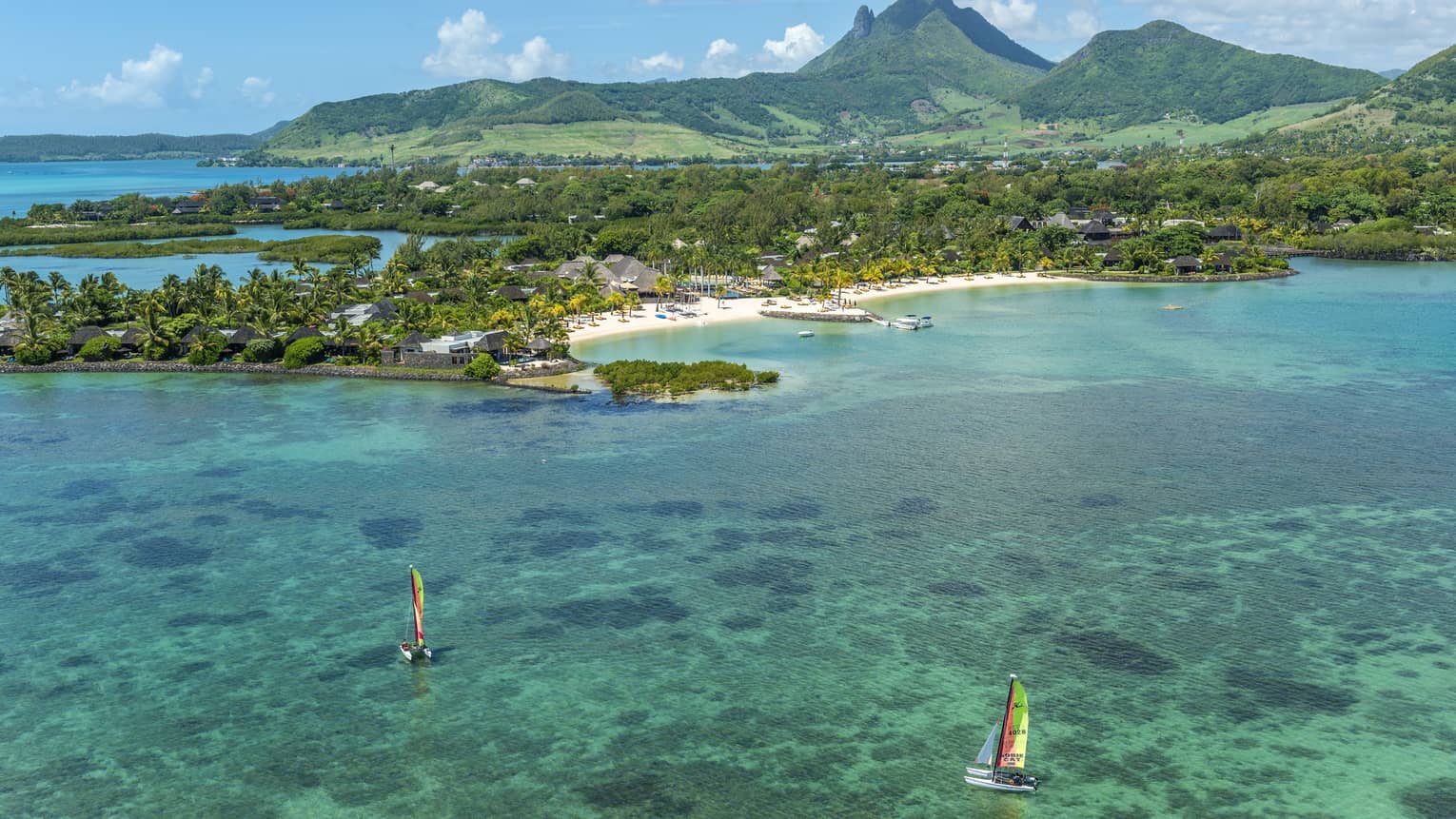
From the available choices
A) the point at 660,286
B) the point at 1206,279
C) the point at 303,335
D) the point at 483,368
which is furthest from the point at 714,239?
the point at 483,368

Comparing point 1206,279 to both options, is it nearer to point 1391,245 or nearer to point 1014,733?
point 1391,245

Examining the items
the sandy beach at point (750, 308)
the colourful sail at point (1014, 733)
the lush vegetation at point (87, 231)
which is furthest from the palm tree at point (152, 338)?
the lush vegetation at point (87, 231)

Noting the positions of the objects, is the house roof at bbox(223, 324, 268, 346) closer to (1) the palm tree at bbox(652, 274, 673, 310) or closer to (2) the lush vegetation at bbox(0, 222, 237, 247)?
(1) the palm tree at bbox(652, 274, 673, 310)

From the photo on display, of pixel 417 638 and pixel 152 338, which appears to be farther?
pixel 152 338

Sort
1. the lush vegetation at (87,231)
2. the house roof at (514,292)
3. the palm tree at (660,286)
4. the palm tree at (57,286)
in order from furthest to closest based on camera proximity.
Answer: the lush vegetation at (87,231) < the palm tree at (660,286) < the house roof at (514,292) < the palm tree at (57,286)

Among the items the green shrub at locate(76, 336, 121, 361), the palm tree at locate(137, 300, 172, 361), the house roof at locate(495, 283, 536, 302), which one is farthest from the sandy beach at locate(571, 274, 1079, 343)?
the green shrub at locate(76, 336, 121, 361)

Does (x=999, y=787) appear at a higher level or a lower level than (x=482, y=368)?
lower

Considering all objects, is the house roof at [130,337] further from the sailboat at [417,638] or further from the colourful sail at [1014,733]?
the colourful sail at [1014,733]
